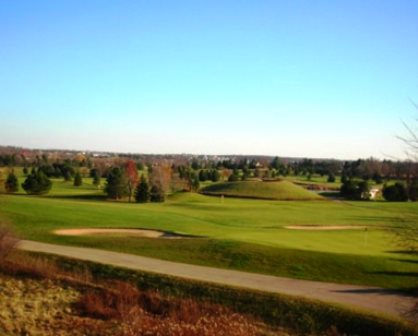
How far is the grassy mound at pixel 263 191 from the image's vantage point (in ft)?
264

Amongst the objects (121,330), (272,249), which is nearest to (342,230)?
(272,249)

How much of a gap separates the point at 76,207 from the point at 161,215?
6.82m

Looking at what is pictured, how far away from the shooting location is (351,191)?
3361 inches

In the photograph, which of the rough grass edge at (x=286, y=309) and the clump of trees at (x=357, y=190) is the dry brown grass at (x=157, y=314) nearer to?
the rough grass edge at (x=286, y=309)

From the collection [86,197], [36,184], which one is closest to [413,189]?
[86,197]

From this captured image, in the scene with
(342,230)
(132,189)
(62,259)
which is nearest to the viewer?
(62,259)

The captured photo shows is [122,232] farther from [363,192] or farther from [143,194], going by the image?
[363,192]

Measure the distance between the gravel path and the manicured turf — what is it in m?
1.05

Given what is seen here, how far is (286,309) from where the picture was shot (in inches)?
707

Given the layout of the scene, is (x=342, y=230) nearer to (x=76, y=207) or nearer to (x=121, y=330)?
(x=76, y=207)

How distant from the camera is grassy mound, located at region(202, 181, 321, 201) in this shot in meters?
80.4

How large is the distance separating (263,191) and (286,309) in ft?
212

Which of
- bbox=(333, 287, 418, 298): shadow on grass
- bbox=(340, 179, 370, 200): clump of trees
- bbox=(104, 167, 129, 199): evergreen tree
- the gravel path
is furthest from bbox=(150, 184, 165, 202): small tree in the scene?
bbox=(333, 287, 418, 298): shadow on grass

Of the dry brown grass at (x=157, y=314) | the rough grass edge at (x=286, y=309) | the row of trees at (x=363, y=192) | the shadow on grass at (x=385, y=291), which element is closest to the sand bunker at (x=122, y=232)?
the rough grass edge at (x=286, y=309)
